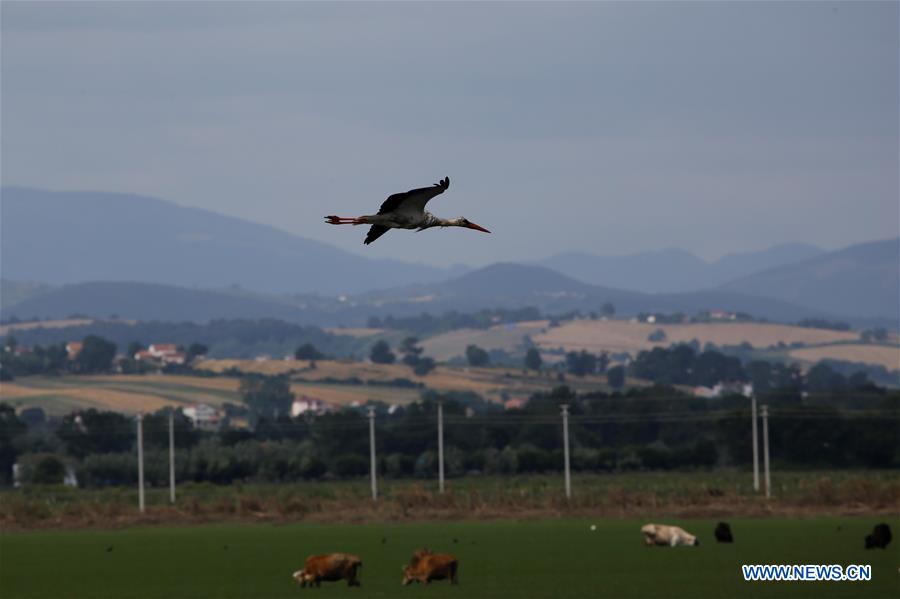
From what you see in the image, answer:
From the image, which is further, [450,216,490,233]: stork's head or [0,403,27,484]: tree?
[0,403,27,484]: tree

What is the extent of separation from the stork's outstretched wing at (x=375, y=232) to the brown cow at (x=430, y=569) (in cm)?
1791

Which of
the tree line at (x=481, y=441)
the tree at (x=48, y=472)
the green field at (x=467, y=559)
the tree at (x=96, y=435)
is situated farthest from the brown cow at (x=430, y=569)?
the tree at (x=96, y=435)

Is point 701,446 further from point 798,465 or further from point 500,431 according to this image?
point 500,431

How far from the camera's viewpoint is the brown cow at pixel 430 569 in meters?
41.8

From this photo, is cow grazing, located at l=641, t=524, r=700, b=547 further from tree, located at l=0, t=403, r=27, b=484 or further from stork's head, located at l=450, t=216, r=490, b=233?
tree, located at l=0, t=403, r=27, b=484

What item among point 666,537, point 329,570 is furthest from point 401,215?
point 666,537

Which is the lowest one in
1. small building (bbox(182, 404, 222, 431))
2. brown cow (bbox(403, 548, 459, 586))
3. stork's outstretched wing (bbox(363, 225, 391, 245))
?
small building (bbox(182, 404, 222, 431))

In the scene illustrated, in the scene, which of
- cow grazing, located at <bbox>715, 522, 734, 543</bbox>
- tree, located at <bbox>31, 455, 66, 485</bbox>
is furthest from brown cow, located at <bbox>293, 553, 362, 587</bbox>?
tree, located at <bbox>31, 455, 66, 485</bbox>

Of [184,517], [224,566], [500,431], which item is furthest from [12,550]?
[500,431]

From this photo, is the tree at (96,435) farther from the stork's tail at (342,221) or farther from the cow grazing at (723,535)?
the stork's tail at (342,221)

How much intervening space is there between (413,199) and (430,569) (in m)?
18.5

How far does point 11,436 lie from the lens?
447ft

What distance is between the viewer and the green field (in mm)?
40844

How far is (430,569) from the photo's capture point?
41.8 meters
